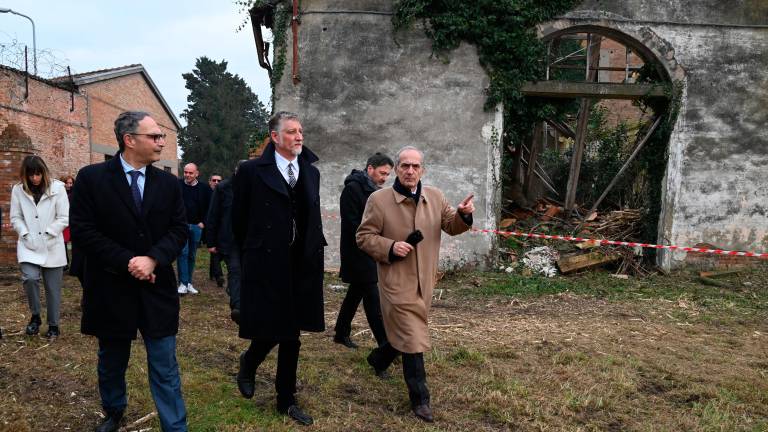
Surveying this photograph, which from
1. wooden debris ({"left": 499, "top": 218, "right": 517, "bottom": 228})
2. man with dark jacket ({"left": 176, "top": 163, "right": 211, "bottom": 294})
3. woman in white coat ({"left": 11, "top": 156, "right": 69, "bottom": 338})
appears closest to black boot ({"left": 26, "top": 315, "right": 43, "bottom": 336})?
woman in white coat ({"left": 11, "top": 156, "right": 69, "bottom": 338})

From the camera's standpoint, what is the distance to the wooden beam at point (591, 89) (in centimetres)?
965

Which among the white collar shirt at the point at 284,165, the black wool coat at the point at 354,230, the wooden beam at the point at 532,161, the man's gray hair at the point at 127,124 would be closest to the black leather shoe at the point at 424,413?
the black wool coat at the point at 354,230

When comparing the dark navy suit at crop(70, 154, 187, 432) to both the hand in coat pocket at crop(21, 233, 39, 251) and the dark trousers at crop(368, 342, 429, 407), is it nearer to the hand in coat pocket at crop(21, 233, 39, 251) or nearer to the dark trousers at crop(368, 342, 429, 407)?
the dark trousers at crop(368, 342, 429, 407)

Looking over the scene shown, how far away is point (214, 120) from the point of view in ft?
135

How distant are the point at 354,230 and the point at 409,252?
120cm

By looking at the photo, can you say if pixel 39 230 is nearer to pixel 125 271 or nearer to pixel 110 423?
pixel 110 423

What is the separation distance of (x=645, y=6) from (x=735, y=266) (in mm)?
4759

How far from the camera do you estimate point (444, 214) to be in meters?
4.04

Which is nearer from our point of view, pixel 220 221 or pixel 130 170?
pixel 130 170

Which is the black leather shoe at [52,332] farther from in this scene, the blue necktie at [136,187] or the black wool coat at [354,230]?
the blue necktie at [136,187]

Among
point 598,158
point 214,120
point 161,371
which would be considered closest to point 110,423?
point 161,371

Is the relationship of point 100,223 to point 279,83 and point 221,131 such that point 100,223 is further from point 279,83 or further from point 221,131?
point 221,131

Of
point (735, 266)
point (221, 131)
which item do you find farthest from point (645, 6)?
point (221, 131)

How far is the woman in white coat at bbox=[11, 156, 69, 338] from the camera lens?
538 cm
